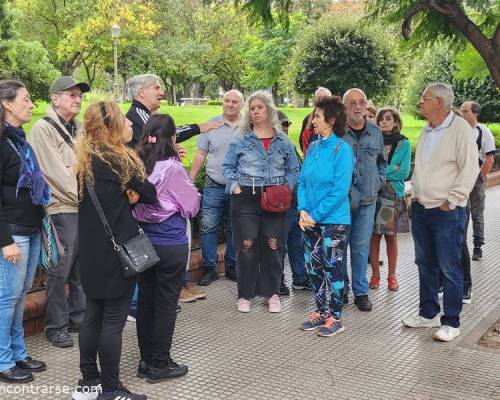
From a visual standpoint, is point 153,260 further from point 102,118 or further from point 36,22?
point 36,22

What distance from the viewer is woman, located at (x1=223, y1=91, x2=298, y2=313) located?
612 cm

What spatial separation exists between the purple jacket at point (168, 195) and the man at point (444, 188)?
2.04m

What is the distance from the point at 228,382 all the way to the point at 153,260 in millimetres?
1082

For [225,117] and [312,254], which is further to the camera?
[225,117]

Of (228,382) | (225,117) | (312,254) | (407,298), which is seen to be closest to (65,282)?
(228,382)

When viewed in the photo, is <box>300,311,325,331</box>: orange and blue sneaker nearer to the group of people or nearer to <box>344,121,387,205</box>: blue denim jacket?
the group of people

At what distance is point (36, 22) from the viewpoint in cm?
3853

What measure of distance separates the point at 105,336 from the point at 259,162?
2562 millimetres

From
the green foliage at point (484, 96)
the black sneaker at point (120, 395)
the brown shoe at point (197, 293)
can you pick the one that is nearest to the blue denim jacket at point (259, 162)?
the brown shoe at point (197, 293)

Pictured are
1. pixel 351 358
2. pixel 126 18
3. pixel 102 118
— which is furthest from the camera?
pixel 126 18

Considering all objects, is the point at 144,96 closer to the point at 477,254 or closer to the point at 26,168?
the point at 26,168

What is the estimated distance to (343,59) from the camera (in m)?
21.6

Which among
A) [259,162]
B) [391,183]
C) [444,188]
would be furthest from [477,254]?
[259,162]

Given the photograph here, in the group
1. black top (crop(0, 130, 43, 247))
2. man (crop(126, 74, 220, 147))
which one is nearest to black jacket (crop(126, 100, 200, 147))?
man (crop(126, 74, 220, 147))
